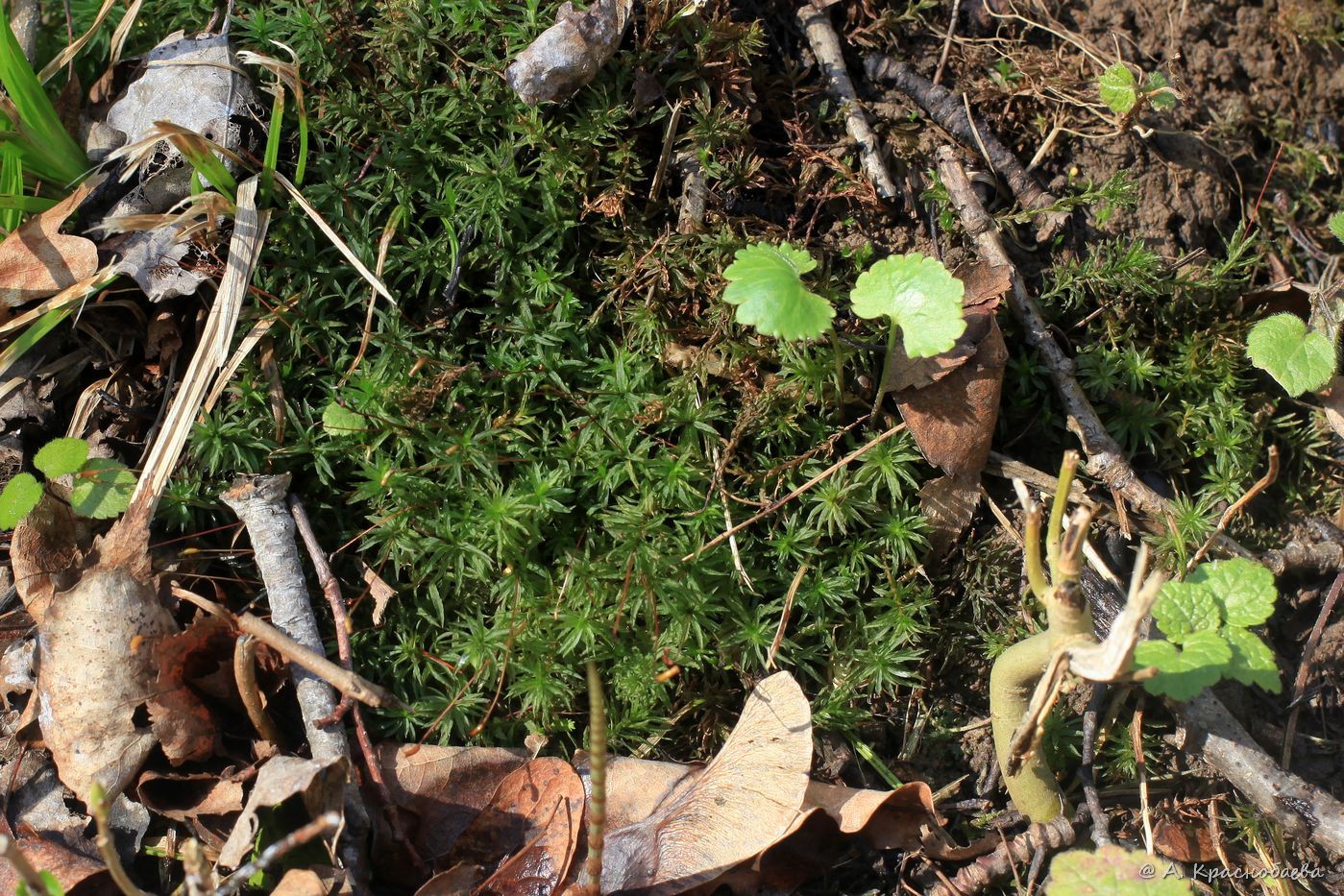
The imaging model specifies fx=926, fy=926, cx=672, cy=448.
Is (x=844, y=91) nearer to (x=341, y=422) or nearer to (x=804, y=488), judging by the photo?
(x=804, y=488)

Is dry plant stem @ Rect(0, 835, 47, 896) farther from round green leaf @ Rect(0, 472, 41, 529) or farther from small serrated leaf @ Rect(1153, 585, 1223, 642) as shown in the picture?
small serrated leaf @ Rect(1153, 585, 1223, 642)

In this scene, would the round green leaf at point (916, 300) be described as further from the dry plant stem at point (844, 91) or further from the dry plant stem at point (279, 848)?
the dry plant stem at point (279, 848)

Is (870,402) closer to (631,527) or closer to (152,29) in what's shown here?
(631,527)

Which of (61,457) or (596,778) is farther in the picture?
(61,457)

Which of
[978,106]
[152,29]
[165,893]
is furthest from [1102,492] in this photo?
[152,29]

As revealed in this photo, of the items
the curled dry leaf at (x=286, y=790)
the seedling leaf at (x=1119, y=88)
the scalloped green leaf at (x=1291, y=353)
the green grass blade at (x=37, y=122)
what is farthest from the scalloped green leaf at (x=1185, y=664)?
the green grass blade at (x=37, y=122)

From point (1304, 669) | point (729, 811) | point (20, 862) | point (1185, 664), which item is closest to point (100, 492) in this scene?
point (20, 862)
